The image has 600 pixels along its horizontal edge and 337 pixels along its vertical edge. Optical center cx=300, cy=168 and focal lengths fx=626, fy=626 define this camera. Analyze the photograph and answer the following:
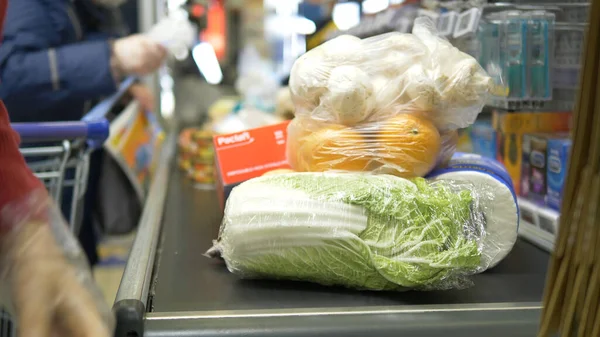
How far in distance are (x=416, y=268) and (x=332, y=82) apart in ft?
0.92

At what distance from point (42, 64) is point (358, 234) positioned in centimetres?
102

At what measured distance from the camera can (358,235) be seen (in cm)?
74

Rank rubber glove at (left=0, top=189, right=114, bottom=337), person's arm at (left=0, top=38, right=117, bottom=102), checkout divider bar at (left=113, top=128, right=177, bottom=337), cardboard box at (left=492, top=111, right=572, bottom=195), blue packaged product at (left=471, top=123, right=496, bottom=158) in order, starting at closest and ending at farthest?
rubber glove at (left=0, top=189, right=114, bottom=337)
checkout divider bar at (left=113, top=128, right=177, bottom=337)
cardboard box at (left=492, top=111, right=572, bottom=195)
blue packaged product at (left=471, top=123, right=496, bottom=158)
person's arm at (left=0, top=38, right=117, bottom=102)

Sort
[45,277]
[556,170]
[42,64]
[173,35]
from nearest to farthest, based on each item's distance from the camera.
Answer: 1. [45,277]
2. [556,170]
3. [42,64]
4. [173,35]

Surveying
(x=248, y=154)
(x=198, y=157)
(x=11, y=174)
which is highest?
(x=11, y=174)

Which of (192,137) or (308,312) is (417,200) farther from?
(192,137)

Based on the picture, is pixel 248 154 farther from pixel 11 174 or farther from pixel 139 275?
pixel 11 174

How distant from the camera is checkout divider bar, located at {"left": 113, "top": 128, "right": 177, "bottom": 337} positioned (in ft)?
2.18

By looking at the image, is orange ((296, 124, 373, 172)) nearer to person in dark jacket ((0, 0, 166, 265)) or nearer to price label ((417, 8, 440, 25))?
price label ((417, 8, 440, 25))

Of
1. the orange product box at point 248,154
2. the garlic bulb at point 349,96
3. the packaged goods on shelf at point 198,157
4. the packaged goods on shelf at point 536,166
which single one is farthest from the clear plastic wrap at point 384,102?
the packaged goods on shelf at point 198,157

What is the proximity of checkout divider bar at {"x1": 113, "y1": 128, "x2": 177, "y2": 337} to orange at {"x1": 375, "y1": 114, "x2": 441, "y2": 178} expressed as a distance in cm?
35

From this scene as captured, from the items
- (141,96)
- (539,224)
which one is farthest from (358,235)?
(141,96)

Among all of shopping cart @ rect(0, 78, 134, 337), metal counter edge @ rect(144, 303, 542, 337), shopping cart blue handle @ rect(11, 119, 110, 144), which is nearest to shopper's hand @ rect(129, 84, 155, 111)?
shopping cart @ rect(0, 78, 134, 337)

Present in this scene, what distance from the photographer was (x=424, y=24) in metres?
0.97
